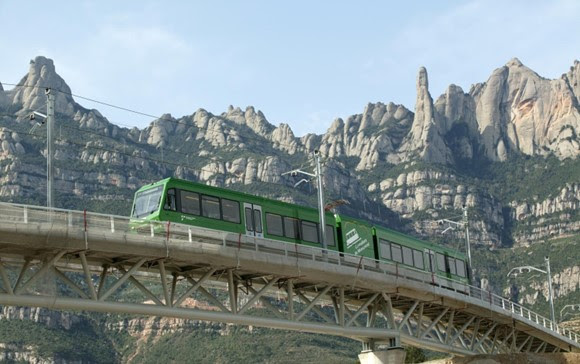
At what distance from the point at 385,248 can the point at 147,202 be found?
17.5m

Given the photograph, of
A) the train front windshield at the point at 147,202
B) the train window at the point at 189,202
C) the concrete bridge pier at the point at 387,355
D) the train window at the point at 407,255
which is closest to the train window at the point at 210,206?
the train window at the point at 189,202

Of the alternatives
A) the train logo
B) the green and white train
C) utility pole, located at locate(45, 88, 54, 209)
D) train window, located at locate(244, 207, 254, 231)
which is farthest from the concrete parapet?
utility pole, located at locate(45, 88, 54, 209)

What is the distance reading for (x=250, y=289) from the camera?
43.0 metres

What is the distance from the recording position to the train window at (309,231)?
159ft

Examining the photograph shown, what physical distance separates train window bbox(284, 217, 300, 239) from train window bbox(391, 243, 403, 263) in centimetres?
991

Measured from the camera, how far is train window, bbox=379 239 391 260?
2148 inches

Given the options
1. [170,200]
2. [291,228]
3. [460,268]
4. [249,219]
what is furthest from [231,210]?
[460,268]

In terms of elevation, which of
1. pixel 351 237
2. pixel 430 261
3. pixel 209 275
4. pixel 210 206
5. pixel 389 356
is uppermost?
pixel 430 261

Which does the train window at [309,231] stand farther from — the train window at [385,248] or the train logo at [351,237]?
the train window at [385,248]

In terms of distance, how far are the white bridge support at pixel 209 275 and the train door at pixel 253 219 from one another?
1.63m

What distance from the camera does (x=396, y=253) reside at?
56.1 m

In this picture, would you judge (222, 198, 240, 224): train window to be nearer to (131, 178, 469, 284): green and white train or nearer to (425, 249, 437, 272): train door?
(131, 178, 469, 284): green and white train

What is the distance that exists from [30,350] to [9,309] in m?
18.5

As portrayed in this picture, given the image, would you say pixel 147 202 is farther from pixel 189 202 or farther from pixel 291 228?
pixel 291 228
